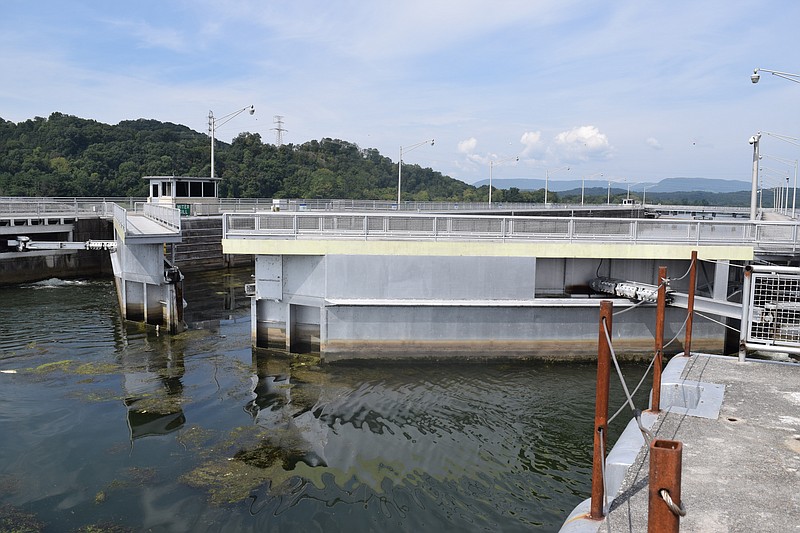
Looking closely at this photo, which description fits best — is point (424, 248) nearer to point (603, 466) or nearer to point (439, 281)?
point (439, 281)

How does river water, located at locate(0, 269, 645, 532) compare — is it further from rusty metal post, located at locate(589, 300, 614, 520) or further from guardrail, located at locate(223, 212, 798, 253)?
guardrail, located at locate(223, 212, 798, 253)

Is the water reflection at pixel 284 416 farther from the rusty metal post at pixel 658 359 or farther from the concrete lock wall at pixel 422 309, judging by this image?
the rusty metal post at pixel 658 359

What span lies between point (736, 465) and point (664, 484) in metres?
4.59

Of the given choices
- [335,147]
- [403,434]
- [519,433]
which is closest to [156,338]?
[403,434]

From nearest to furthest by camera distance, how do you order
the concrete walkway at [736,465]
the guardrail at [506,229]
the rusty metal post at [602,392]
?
the rusty metal post at [602,392] < the concrete walkway at [736,465] < the guardrail at [506,229]

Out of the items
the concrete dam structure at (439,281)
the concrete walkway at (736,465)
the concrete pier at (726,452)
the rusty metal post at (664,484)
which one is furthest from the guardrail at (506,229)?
the rusty metal post at (664,484)

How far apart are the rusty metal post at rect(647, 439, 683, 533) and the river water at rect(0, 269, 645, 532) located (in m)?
6.56

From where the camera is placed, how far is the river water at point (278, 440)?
10.3 meters

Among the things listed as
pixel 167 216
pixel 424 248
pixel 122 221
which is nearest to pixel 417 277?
pixel 424 248

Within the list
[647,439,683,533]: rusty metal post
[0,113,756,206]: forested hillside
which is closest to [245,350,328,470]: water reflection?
[647,439,683,533]: rusty metal post

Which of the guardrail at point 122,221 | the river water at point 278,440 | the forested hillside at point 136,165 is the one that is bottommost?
the river water at point 278,440

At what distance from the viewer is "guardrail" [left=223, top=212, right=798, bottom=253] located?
63.7 feet

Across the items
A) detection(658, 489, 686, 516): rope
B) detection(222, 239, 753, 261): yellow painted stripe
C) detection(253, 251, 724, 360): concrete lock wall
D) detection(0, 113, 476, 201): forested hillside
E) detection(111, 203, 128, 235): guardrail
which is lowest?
detection(253, 251, 724, 360): concrete lock wall

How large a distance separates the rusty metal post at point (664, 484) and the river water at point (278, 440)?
6556mm
